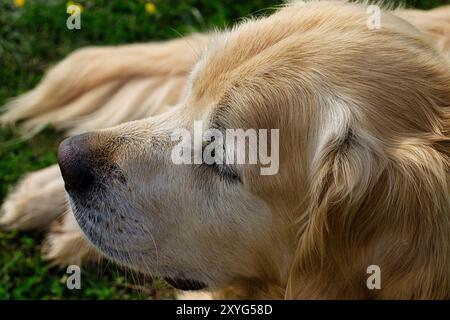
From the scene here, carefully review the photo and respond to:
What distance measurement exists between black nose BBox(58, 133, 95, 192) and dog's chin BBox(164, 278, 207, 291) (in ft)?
1.82

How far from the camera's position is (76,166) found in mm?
2742

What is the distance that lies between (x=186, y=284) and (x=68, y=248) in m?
1.25

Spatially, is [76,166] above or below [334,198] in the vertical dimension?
above

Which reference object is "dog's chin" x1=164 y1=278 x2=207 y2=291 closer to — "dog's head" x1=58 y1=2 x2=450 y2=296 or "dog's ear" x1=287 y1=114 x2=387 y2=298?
"dog's head" x1=58 y1=2 x2=450 y2=296

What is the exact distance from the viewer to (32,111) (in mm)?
4703

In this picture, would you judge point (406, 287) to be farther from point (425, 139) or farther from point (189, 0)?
point (189, 0)

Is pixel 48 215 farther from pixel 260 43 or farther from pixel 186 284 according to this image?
pixel 260 43

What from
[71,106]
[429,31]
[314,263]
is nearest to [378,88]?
[314,263]

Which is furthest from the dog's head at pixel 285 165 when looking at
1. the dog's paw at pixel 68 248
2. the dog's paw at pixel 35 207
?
the dog's paw at pixel 35 207

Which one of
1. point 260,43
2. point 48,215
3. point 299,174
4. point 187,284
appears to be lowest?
point 187,284

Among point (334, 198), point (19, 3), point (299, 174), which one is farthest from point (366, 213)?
point (19, 3)

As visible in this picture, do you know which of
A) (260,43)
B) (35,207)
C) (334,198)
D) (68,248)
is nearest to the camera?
(334,198)

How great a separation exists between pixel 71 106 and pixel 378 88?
8.62 ft

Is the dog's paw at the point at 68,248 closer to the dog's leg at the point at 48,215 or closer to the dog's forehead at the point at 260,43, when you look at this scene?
the dog's leg at the point at 48,215
